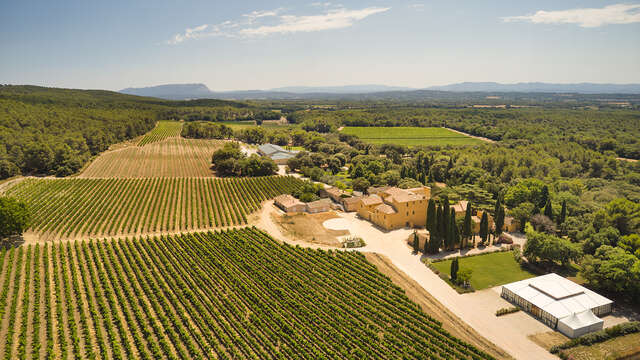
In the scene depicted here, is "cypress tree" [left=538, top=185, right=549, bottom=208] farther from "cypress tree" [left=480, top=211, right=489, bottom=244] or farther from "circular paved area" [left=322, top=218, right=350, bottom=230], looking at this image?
"circular paved area" [left=322, top=218, right=350, bottom=230]

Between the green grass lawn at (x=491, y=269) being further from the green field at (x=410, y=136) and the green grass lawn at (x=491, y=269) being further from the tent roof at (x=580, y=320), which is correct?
the green field at (x=410, y=136)

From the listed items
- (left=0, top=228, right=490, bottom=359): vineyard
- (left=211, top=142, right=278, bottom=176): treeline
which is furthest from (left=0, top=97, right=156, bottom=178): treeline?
(left=0, top=228, right=490, bottom=359): vineyard

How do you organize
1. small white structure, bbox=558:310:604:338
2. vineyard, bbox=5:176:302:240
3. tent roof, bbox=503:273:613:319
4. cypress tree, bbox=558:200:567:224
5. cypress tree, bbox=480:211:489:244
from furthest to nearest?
vineyard, bbox=5:176:302:240 < cypress tree, bbox=558:200:567:224 < cypress tree, bbox=480:211:489:244 < tent roof, bbox=503:273:613:319 < small white structure, bbox=558:310:604:338

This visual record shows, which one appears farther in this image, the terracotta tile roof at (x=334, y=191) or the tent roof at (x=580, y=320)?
the terracotta tile roof at (x=334, y=191)

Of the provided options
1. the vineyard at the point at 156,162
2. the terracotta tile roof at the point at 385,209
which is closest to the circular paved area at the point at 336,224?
the terracotta tile roof at the point at 385,209

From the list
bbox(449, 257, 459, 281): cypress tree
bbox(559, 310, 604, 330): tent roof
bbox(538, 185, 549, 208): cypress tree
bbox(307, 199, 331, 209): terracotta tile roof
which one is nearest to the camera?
bbox(559, 310, 604, 330): tent roof

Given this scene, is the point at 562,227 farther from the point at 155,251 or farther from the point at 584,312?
the point at 155,251

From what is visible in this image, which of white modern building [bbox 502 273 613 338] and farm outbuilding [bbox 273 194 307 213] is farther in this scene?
farm outbuilding [bbox 273 194 307 213]

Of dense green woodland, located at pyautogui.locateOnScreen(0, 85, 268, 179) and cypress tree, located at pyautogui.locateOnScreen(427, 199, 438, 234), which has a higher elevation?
dense green woodland, located at pyautogui.locateOnScreen(0, 85, 268, 179)
